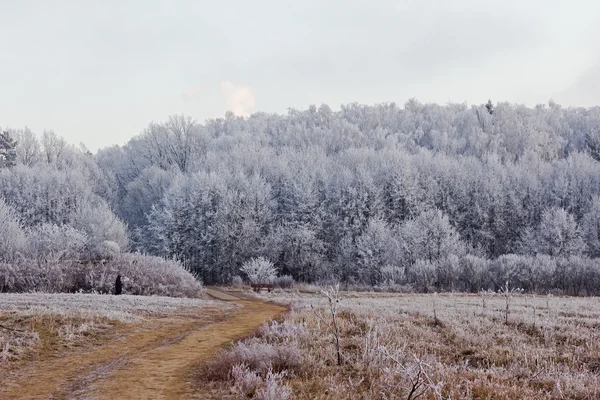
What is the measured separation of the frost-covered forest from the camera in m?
48.8

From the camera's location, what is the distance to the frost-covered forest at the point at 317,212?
48.8 m

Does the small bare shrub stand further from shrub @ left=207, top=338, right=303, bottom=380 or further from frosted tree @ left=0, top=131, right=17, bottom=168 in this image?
frosted tree @ left=0, top=131, right=17, bottom=168

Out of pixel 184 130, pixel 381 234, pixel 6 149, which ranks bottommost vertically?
Answer: pixel 381 234

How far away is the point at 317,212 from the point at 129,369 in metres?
55.1

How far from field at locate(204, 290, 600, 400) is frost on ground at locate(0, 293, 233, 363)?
17.5ft

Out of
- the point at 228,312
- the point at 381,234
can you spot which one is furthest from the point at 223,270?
the point at 228,312

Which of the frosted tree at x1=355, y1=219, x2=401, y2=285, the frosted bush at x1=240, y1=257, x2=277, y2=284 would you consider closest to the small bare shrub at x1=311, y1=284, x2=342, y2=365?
the frosted bush at x1=240, y1=257, x2=277, y2=284

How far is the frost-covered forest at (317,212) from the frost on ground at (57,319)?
1796cm

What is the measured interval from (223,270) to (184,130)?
A: 35.0 meters

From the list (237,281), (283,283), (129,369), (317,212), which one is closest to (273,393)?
(129,369)

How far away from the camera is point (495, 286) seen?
47906 millimetres

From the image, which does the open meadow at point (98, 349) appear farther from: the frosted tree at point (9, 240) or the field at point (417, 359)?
the frosted tree at point (9, 240)

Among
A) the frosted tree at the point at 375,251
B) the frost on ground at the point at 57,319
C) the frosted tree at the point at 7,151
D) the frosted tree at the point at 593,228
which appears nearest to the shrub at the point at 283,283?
the frosted tree at the point at 375,251

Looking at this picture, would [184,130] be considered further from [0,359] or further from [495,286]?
[0,359]
